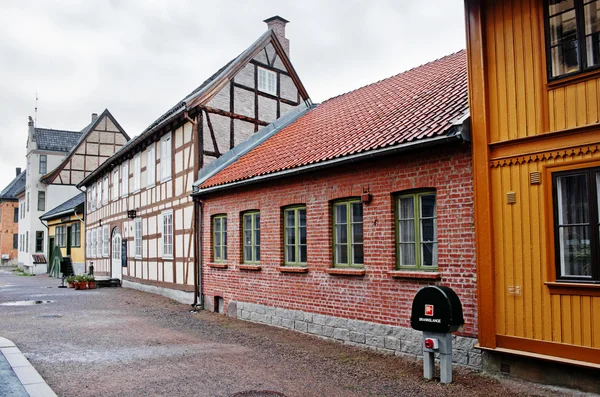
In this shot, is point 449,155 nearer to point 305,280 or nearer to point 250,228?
point 305,280

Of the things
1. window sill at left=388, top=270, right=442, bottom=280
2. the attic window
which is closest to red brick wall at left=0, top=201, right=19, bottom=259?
the attic window

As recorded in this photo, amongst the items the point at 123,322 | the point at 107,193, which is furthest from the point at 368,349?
the point at 107,193

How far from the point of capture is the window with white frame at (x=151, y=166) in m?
18.4

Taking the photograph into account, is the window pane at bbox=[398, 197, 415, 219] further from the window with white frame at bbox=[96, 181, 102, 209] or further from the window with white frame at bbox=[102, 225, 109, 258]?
the window with white frame at bbox=[96, 181, 102, 209]

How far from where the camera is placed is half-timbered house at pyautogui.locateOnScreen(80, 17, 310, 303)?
603 inches

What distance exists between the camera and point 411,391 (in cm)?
638

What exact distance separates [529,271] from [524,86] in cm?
239

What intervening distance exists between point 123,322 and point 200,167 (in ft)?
16.2

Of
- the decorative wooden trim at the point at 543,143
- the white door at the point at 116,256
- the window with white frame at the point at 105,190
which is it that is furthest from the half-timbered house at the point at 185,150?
A: the decorative wooden trim at the point at 543,143

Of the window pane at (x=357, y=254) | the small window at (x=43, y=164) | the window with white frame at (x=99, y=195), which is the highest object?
the small window at (x=43, y=164)

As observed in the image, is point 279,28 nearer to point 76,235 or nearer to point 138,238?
point 138,238

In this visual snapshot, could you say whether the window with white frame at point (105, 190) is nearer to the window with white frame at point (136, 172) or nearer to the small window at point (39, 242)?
the window with white frame at point (136, 172)

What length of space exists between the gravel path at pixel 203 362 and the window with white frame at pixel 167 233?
154 inches

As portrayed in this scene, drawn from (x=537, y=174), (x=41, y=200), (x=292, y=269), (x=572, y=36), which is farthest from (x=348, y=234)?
(x=41, y=200)
